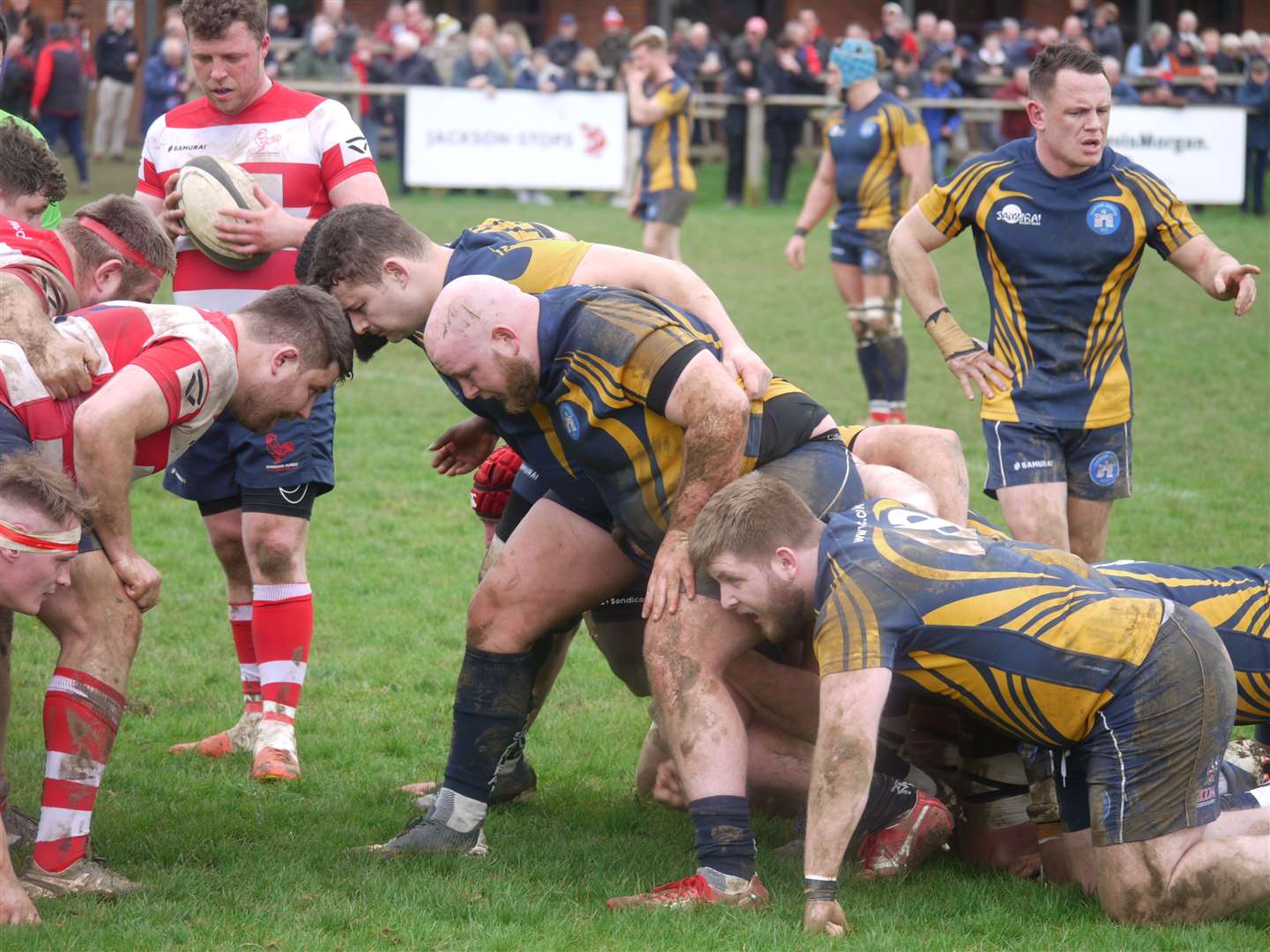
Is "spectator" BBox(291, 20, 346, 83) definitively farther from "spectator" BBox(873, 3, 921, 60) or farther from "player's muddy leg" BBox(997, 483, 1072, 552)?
"player's muddy leg" BBox(997, 483, 1072, 552)

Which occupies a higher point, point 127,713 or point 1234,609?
point 1234,609

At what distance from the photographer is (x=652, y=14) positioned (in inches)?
1321

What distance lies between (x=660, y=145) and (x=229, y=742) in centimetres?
1115

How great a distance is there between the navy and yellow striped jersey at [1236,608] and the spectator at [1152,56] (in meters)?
23.0

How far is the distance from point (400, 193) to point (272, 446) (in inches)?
704

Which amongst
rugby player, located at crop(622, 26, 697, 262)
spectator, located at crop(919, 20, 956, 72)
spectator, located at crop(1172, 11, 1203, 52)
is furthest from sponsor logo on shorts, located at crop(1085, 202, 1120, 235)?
spectator, located at crop(1172, 11, 1203, 52)

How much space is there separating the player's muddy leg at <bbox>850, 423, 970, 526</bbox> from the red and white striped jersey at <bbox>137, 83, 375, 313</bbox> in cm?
213

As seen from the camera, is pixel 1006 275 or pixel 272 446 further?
pixel 1006 275

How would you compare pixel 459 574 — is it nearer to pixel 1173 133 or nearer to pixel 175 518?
pixel 175 518

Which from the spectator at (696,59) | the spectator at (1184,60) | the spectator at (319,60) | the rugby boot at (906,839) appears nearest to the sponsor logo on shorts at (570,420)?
the rugby boot at (906,839)

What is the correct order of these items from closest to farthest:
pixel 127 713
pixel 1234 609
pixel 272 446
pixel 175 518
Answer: pixel 1234 609 → pixel 272 446 → pixel 127 713 → pixel 175 518

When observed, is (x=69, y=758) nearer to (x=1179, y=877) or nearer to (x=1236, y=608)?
(x=1179, y=877)

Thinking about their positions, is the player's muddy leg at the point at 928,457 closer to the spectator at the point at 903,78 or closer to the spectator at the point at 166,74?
the spectator at the point at 903,78

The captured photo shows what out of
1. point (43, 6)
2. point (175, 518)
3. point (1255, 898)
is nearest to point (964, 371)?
point (1255, 898)
